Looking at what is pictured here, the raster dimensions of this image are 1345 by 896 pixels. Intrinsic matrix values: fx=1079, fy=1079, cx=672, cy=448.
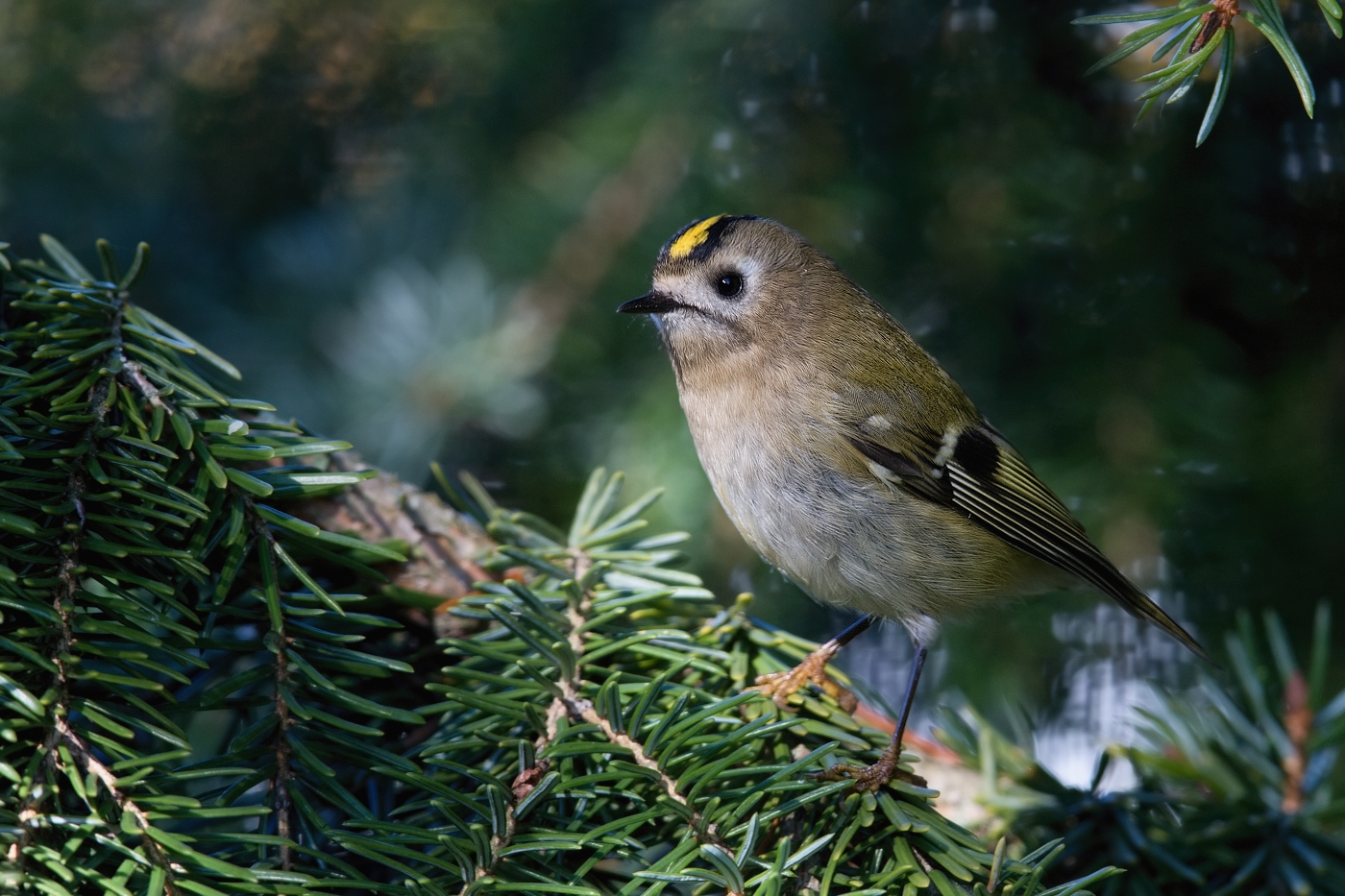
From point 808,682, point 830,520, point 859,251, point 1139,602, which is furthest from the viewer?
point 859,251

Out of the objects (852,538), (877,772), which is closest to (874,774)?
(877,772)

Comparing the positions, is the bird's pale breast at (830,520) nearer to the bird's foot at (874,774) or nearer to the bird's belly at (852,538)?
the bird's belly at (852,538)

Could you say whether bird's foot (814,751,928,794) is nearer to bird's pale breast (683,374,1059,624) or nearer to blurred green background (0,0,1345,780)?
bird's pale breast (683,374,1059,624)

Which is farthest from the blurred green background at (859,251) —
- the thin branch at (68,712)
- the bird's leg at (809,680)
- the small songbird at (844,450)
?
the thin branch at (68,712)

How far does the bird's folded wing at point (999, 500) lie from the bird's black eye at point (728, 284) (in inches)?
12.6

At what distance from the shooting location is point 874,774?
100cm

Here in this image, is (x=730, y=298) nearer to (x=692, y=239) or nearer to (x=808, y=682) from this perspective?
(x=692, y=239)

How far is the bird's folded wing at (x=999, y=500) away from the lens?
60.7 inches

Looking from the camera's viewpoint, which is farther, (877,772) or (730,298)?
(730,298)

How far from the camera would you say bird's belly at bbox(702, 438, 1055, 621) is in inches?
56.2

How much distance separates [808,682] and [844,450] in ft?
1.30

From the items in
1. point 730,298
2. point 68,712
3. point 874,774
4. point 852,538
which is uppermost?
point 730,298

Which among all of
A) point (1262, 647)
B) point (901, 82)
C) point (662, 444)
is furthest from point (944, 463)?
point (1262, 647)

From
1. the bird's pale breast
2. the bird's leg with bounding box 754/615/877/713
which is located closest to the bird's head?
the bird's pale breast
